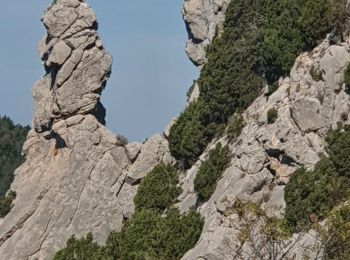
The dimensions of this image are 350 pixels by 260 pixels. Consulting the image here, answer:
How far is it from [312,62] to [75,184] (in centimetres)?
1636

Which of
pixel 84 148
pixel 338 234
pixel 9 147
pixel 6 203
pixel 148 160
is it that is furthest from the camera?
pixel 9 147

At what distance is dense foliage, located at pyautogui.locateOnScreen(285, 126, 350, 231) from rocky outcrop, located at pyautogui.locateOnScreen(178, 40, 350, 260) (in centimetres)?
65

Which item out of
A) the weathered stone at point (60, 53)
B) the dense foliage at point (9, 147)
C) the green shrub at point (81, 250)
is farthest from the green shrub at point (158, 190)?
the dense foliage at point (9, 147)

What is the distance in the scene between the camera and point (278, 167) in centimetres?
3988

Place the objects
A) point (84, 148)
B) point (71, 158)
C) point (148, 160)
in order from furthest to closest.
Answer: point (71, 158), point (84, 148), point (148, 160)

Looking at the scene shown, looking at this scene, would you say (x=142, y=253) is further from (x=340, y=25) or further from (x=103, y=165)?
(x=340, y=25)

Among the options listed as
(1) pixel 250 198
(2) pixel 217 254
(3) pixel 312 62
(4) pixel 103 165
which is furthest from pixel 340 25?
(4) pixel 103 165

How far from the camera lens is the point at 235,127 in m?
45.3

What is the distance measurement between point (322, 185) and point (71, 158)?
64.1 ft

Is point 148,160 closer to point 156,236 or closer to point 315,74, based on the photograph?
point 156,236

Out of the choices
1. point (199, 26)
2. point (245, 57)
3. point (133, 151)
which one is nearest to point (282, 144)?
point (245, 57)

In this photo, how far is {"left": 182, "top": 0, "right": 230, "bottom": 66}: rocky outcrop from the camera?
56.8 m

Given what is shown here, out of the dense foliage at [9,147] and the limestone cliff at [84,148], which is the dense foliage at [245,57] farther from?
the dense foliage at [9,147]

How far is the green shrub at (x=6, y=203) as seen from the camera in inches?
2142
